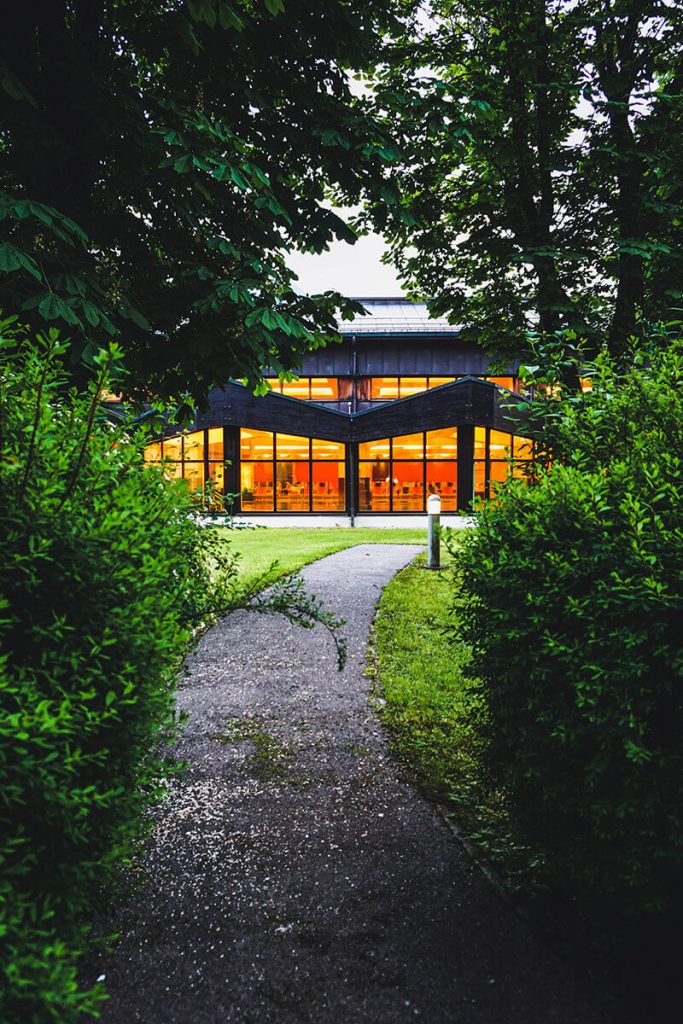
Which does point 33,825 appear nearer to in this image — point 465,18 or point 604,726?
point 604,726

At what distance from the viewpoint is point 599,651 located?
7.57 ft

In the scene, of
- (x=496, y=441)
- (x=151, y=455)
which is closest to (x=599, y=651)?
(x=151, y=455)

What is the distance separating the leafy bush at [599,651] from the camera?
2.22 m

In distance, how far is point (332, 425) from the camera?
27156 millimetres

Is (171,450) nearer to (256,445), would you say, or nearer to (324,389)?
(256,445)

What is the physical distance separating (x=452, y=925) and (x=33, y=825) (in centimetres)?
213

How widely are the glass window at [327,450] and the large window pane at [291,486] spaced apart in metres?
0.76

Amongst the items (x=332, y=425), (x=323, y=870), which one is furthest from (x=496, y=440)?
(x=323, y=870)

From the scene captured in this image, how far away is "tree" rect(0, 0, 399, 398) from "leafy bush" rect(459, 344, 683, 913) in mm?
3261

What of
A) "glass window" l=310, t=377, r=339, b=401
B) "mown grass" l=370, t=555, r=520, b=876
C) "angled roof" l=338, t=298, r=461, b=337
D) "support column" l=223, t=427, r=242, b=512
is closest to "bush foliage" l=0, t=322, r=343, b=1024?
"mown grass" l=370, t=555, r=520, b=876

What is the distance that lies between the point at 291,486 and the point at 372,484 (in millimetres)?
3982

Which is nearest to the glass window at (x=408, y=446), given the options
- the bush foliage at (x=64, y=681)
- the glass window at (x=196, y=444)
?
the glass window at (x=196, y=444)

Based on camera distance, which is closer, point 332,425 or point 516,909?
point 516,909

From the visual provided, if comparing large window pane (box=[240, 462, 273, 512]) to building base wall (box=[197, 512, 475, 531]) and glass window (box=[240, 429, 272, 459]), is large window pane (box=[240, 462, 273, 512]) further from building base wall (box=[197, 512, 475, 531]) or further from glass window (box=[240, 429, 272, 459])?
building base wall (box=[197, 512, 475, 531])
